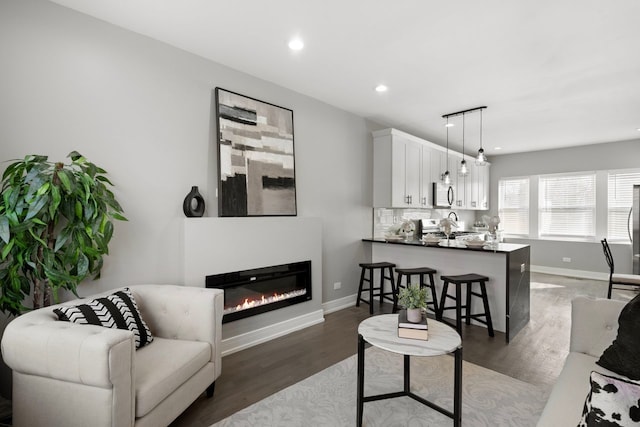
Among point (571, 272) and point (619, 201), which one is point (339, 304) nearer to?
point (571, 272)

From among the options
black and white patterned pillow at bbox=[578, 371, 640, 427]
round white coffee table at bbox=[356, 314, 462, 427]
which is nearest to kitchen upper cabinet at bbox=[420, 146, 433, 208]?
round white coffee table at bbox=[356, 314, 462, 427]

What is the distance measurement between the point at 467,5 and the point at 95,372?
10.5 feet

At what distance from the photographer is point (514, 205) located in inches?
313

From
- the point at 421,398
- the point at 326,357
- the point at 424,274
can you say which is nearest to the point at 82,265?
the point at 326,357

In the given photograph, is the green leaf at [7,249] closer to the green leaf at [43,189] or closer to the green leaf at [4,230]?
the green leaf at [4,230]

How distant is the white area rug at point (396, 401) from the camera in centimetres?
209

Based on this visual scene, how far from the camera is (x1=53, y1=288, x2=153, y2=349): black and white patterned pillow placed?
1.87m

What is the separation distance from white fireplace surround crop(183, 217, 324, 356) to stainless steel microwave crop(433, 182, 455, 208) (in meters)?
3.10

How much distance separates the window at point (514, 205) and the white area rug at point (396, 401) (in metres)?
6.23

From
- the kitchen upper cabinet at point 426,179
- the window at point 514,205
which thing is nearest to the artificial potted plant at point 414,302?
the kitchen upper cabinet at point 426,179

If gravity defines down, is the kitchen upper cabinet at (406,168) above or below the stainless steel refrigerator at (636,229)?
above

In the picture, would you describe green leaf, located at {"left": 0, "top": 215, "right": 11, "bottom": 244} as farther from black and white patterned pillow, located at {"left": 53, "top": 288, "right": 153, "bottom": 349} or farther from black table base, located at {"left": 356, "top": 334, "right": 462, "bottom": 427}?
black table base, located at {"left": 356, "top": 334, "right": 462, "bottom": 427}

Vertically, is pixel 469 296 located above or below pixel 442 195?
below

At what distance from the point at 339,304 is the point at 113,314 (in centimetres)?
305
